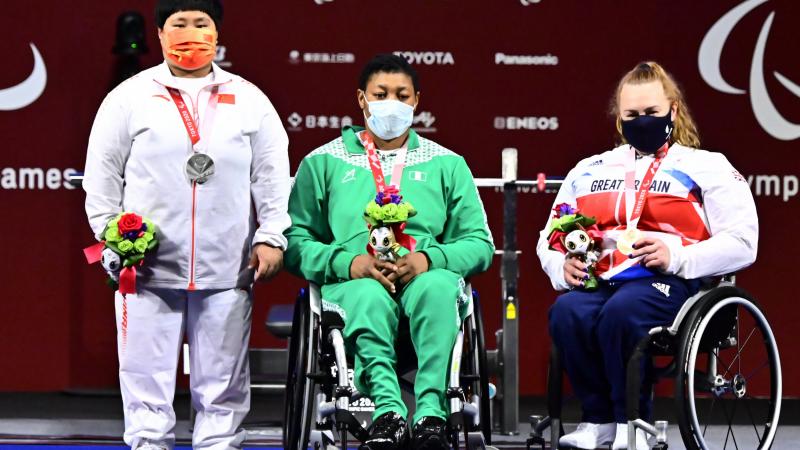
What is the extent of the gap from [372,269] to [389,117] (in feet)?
1.69

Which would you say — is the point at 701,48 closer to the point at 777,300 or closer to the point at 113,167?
the point at 777,300

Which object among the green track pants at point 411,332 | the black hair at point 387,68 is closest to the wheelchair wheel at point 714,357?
the green track pants at point 411,332

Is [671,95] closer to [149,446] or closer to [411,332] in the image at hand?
[411,332]

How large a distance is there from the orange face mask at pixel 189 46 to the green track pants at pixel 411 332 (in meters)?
0.81

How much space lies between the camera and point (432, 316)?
3.82 meters

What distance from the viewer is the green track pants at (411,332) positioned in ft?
12.3

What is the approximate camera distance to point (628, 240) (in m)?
4.07

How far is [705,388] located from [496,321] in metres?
2.53

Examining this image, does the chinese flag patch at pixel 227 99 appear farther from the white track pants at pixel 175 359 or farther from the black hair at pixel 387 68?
the white track pants at pixel 175 359

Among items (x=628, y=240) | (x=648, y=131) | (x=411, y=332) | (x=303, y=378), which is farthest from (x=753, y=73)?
(x=303, y=378)

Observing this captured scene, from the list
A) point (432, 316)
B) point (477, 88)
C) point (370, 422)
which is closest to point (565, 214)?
point (432, 316)

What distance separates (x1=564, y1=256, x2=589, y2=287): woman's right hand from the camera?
4.12 m

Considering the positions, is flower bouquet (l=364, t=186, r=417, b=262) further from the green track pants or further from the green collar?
the green collar

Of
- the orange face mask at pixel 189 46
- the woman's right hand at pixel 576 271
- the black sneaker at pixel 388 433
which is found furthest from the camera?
the woman's right hand at pixel 576 271
